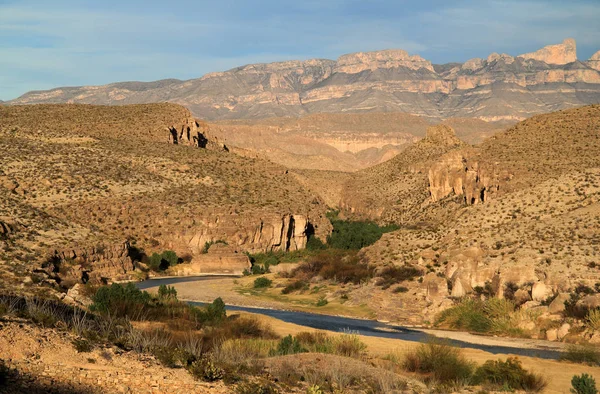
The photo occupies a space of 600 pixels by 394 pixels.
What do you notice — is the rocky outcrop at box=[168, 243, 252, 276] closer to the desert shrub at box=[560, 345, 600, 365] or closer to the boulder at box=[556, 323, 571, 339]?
the boulder at box=[556, 323, 571, 339]

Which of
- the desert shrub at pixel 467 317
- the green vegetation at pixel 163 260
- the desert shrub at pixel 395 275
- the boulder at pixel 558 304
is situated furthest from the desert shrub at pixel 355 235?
the boulder at pixel 558 304

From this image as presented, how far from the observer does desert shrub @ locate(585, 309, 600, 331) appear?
37.2 metres

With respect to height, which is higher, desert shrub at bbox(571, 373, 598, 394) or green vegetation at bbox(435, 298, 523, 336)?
→ desert shrub at bbox(571, 373, 598, 394)

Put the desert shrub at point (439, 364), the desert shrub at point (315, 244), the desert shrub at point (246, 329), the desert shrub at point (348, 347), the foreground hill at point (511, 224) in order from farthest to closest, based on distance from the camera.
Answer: the desert shrub at point (315, 244) < the foreground hill at point (511, 224) < the desert shrub at point (246, 329) < the desert shrub at point (348, 347) < the desert shrub at point (439, 364)

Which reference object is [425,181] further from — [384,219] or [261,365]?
[261,365]

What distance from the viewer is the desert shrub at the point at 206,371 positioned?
1917 cm

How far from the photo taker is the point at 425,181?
344 feet

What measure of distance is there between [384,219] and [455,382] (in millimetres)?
76861

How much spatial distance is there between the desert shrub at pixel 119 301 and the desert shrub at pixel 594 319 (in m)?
20.3

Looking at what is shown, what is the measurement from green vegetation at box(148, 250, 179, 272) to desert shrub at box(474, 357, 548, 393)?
48.4 metres

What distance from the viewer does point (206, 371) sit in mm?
19219

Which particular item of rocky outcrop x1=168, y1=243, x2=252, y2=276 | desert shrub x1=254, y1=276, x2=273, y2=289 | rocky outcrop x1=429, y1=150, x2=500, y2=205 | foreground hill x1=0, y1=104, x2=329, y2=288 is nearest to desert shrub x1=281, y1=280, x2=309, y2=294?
desert shrub x1=254, y1=276, x2=273, y2=289

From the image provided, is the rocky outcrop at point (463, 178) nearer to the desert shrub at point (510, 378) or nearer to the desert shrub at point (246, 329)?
the desert shrub at point (246, 329)

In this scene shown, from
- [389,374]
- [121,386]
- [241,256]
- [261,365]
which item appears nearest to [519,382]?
[389,374]
